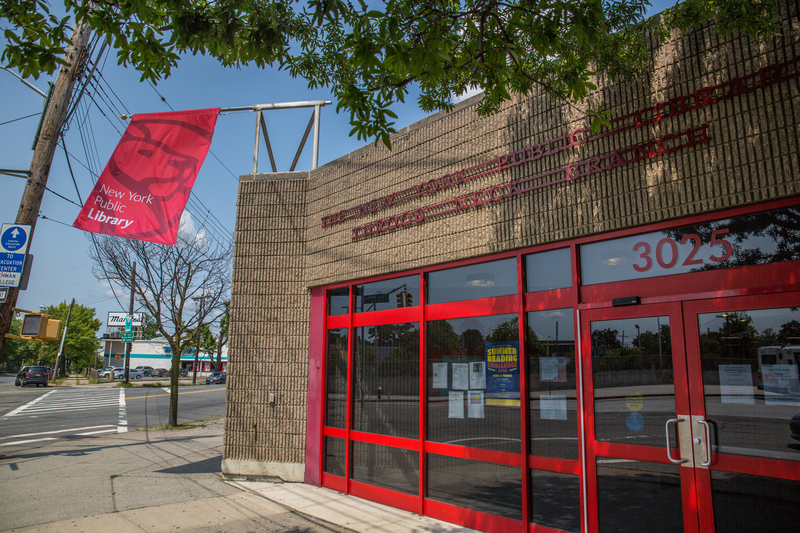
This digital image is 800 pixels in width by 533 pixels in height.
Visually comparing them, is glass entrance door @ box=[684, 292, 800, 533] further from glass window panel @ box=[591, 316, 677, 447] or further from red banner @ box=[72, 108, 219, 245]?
red banner @ box=[72, 108, 219, 245]

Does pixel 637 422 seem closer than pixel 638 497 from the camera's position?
No

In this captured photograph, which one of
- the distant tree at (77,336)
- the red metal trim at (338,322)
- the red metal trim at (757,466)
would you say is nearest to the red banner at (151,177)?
the red metal trim at (338,322)

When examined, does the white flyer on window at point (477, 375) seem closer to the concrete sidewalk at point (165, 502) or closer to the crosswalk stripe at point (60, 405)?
the concrete sidewalk at point (165, 502)

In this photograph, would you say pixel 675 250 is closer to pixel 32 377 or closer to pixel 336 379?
pixel 336 379

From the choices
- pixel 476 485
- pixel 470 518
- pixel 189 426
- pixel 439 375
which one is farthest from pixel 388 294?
pixel 189 426

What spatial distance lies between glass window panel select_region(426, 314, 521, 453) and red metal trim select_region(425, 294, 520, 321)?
7cm

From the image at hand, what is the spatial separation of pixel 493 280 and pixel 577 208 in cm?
131

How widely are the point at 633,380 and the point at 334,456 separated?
15.6 ft

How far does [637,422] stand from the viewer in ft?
14.4

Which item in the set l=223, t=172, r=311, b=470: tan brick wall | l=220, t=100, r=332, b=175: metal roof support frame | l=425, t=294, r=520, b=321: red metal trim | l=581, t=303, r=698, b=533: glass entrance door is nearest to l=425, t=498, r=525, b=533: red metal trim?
l=581, t=303, r=698, b=533: glass entrance door

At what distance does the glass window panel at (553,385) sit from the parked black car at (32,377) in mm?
43269

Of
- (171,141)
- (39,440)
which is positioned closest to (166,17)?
(171,141)

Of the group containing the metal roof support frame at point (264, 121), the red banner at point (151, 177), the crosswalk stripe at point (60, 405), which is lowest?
the crosswalk stripe at point (60, 405)

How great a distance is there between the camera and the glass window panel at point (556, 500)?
4.65 m
